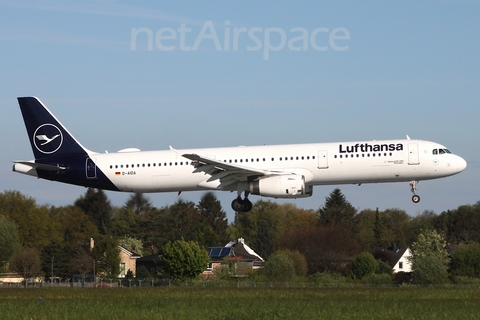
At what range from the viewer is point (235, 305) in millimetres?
38156

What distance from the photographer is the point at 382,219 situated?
Answer: 15462 cm

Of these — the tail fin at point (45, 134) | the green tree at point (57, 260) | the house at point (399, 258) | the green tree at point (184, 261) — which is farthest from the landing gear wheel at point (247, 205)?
the house at point (399, 258)

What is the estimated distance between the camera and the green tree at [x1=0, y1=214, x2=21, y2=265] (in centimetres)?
9994

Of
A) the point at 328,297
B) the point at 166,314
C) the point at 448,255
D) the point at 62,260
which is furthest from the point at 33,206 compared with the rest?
the point at 166,314

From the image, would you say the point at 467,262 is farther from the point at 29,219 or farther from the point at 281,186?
the point at 29,219

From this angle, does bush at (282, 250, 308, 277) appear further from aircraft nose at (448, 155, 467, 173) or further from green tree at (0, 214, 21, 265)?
aircraft nose at (448, 155, 467, 173)

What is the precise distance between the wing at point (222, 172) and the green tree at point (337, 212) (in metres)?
73.7

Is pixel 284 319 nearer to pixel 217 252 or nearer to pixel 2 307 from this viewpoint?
pixel 2 307

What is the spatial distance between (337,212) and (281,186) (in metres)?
83.9

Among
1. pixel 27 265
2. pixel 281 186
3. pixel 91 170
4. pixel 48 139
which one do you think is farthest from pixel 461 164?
pixel 27 265

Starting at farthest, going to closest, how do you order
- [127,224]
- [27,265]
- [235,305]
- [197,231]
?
[197,231] → [127,224] → [27,265] → [235,305]

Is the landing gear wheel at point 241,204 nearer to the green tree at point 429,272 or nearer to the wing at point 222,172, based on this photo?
the wing at point 222,172

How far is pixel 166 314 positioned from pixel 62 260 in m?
59.3

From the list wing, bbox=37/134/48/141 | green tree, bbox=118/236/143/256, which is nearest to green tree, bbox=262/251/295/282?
wing, bbox=37/134/48/141
